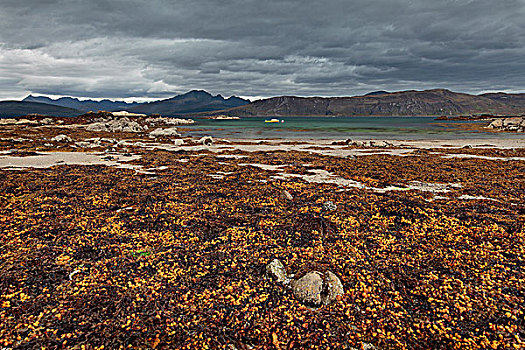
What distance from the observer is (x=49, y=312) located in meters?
5.68

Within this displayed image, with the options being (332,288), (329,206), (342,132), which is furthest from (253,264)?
(342,132)

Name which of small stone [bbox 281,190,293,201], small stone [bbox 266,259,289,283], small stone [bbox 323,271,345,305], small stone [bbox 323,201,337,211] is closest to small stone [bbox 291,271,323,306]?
small stone [bbox 323,271,345,305]

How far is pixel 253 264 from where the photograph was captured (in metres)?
7.59

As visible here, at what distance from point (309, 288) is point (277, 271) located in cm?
103

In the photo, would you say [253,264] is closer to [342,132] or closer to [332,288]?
[332,288]

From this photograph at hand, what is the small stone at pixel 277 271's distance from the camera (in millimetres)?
6859

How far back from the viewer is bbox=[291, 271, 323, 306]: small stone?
609 cm

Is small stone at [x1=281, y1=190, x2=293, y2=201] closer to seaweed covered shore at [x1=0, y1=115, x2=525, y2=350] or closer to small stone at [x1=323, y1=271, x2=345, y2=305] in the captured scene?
seaweed covered shore at [x1=0, y1=115, x2=525, y2=350]

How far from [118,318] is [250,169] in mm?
15796

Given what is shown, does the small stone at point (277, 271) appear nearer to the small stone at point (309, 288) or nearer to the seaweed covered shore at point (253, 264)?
the seaweed covered shore at point (253, 264)

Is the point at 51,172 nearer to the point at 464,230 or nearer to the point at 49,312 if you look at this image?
the point at 49,312

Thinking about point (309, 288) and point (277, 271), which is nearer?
point (309, 288)

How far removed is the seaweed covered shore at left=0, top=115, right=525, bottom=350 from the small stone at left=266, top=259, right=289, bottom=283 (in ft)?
0.56

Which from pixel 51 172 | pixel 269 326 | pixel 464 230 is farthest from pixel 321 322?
pixel 51 172
